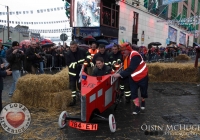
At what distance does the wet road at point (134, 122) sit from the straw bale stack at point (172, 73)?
3.54m

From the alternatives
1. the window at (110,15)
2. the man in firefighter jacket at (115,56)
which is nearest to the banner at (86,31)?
the window at (110,15)

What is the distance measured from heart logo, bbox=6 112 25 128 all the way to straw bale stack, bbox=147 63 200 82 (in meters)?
7.86

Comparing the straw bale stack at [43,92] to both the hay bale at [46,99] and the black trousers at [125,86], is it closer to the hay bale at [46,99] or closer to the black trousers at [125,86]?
the hay bale at [46,99]

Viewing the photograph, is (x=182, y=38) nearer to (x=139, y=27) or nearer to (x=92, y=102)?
(x=139, y=27)

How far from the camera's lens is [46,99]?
6445 millimetres

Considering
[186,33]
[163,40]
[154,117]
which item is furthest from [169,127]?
[186,33]

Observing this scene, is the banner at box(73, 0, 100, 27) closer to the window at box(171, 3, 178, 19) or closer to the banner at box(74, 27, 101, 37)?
the banner at box(74, 27, 101, 37)

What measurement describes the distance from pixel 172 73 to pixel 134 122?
6.76m

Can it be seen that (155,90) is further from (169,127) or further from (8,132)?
(8,132)

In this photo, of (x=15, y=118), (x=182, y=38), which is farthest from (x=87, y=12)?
(x=182, y=38)

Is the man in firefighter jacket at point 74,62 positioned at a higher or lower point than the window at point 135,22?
lower

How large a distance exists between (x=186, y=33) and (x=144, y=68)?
174 feet

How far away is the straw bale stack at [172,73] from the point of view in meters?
11.2

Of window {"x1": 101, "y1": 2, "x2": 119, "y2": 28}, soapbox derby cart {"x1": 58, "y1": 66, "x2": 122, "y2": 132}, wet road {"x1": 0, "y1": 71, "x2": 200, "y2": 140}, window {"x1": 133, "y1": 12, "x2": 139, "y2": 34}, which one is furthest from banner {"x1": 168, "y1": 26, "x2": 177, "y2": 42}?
soapbox derby cart {"x1": 58, "y1": 66, "x2": 122, "y2": 132}
